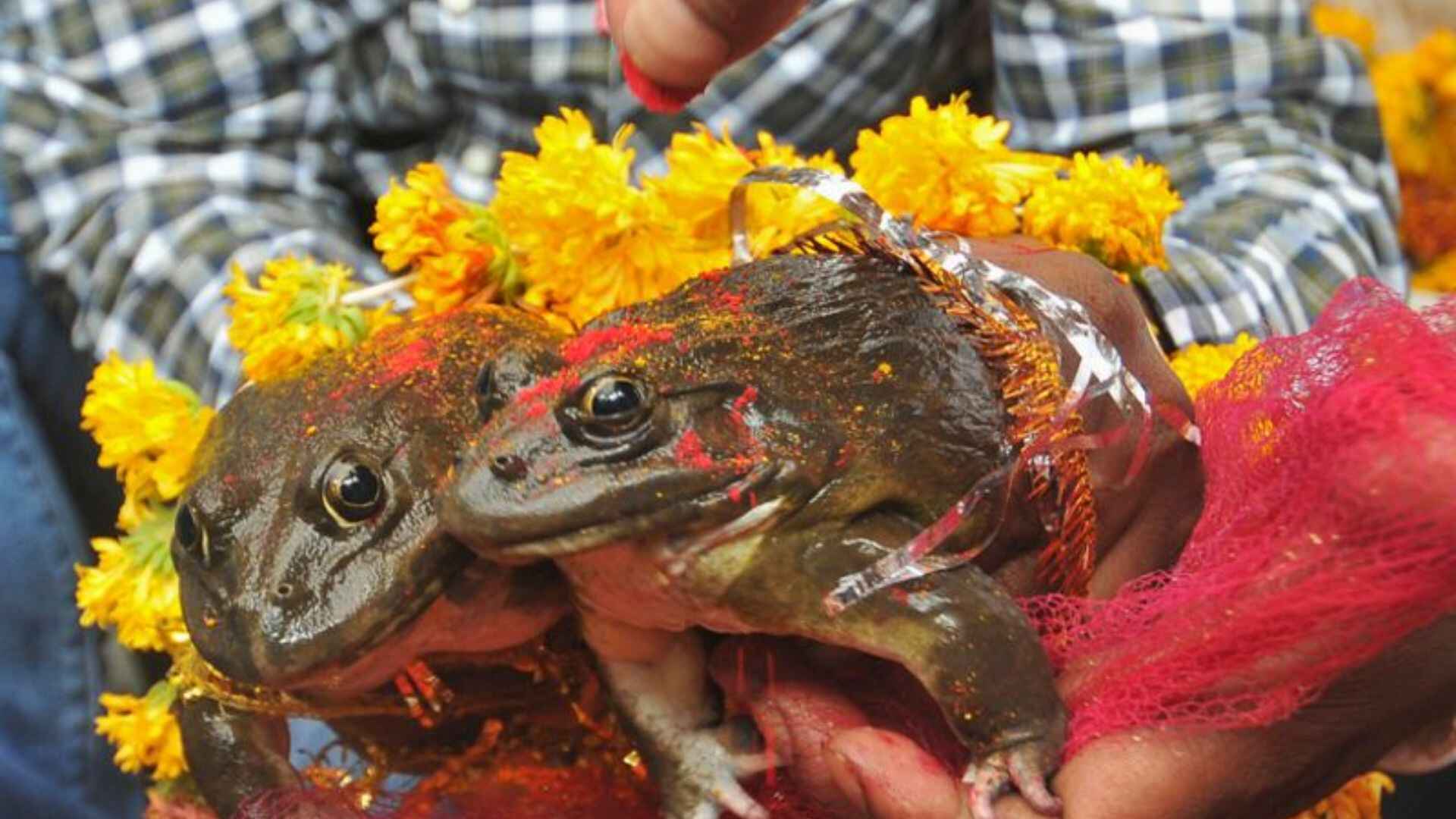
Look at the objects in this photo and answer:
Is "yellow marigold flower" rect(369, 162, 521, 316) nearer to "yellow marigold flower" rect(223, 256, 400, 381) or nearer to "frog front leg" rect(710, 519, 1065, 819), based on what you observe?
"yellow marigold flower" rect(223, 256, 400, 381)

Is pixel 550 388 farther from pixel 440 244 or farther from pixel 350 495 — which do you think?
pixel 440 244

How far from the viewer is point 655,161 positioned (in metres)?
1.27

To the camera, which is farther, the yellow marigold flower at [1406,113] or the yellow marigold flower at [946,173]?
the yellow marigold flower at [1406,113]

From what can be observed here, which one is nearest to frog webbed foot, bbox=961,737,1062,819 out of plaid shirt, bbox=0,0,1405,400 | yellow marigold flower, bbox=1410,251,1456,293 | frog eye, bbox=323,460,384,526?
frog eye, bbox=323,460,384,526

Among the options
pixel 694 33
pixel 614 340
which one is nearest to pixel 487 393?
pixel 614 340

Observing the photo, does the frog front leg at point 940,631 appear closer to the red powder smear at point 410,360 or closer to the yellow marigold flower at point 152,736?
→ the red powder smear at point 410,360

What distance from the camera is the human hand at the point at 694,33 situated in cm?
53

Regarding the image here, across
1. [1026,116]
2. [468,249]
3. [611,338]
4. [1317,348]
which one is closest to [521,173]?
[468,249]

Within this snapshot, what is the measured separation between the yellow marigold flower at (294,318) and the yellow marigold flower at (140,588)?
0.48 ft

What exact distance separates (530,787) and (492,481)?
0.70 ft

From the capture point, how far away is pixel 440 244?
0.79 m

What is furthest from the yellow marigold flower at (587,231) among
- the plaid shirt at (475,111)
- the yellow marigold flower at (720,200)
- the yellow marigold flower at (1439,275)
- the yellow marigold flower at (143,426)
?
the yellow marigold flower at (1439,275)

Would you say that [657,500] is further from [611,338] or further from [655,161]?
[655,161]

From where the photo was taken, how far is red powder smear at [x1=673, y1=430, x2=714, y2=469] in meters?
0.52
